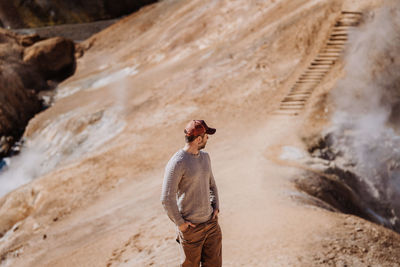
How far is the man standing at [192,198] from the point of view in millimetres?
3633

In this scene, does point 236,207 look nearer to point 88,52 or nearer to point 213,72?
point 213,72

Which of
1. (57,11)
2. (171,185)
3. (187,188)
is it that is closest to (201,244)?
(187,188)

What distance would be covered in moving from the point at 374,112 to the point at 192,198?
9.91 metres

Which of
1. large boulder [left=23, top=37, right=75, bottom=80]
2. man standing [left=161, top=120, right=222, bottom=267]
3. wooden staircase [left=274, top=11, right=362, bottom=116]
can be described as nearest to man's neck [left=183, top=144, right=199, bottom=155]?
man standing [left=161, top=120, right=222, bottom=267]

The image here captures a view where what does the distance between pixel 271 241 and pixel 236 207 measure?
1.36m

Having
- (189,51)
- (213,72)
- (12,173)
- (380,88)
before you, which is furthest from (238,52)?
(12,173)

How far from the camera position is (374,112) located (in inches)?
482

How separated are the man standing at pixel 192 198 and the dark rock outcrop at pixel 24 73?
15.8 meters

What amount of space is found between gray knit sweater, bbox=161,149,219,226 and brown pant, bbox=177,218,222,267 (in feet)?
0.29

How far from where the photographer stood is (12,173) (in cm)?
1658

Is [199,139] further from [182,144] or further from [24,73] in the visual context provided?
[24,73]

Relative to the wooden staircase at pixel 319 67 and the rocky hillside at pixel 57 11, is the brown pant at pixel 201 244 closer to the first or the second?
the wooden staircase at pixel 319 67

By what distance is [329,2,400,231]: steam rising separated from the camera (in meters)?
11.0

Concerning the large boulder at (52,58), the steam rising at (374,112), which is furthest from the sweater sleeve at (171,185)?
the large boulder at (52,58)
